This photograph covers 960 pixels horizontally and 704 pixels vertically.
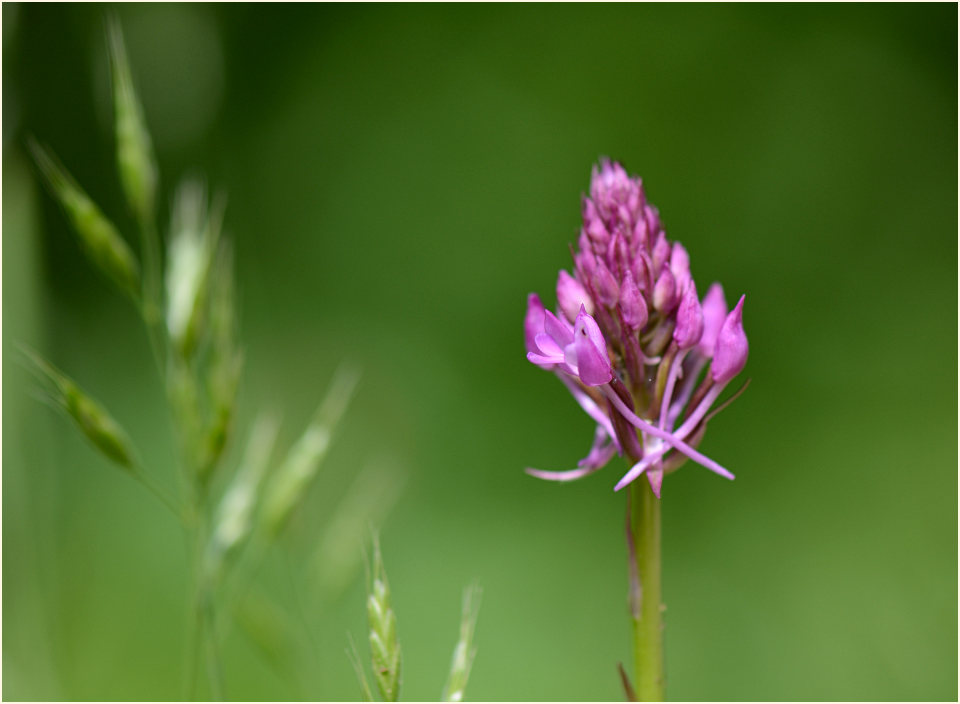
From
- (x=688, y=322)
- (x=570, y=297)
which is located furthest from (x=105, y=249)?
(x=688, y=322)

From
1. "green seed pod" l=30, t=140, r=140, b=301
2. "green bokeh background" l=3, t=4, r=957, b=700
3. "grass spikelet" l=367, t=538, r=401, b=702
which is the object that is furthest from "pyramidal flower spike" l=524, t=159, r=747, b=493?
"green bokeh background" l=3, t=4, r=957, b=700

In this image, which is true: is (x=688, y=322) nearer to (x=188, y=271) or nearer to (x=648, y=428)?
(x=648, y=428)

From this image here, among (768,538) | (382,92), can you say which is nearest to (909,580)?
(768,538)

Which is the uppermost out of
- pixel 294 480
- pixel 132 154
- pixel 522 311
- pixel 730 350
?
pixel 522 311

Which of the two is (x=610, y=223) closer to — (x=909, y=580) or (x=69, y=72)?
(x=909, y=580)

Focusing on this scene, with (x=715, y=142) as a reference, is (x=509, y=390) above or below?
below

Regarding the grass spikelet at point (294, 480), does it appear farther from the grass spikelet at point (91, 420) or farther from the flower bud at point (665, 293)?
the flower bud at point (665, 293)
